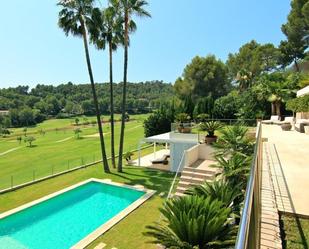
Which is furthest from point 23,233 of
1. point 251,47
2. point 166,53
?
point 251,47

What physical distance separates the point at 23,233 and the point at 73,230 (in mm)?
2248

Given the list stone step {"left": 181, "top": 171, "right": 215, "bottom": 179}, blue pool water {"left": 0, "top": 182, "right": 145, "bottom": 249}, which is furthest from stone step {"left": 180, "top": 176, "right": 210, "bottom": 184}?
blue pool water {"left": 0, "top": 182, "right": 145, "bottom": 249}

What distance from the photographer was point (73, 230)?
35.5 ft

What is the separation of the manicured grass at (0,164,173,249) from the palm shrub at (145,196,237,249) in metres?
0.81

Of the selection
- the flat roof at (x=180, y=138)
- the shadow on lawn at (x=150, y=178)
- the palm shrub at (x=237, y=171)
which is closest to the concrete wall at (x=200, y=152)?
the flat roof at (x=180, y=138)

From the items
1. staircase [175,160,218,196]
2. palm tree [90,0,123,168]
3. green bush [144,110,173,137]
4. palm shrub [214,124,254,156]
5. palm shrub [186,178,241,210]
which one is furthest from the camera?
green bush [144,110,173,137]

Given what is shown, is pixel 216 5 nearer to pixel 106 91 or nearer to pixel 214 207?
pixel 214 207

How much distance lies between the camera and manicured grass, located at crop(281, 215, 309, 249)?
3.41 metres

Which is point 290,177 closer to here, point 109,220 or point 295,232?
point 295,232

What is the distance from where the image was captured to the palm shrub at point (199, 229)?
5.37 meters

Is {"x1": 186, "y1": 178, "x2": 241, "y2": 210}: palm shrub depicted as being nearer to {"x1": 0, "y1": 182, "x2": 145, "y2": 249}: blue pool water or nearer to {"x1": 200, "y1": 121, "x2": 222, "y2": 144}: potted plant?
{"x1": 0, "y1": 182, "x2": 145, "y2": 249}: blue pool water

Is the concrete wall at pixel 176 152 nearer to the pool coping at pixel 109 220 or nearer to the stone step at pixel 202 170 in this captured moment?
the pool coping at pixel 109 220

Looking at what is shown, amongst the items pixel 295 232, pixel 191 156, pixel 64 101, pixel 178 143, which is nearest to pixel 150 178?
pixel 178 143

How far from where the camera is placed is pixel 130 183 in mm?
16094
